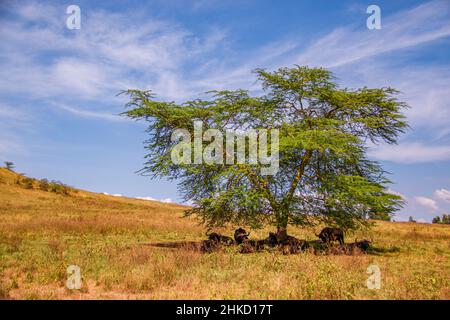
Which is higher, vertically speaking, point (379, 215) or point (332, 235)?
point (379, 215)

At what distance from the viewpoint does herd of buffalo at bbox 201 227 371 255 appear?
17.5 metres

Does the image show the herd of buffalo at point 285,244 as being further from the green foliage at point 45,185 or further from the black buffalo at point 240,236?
the green foliage at point 45,185

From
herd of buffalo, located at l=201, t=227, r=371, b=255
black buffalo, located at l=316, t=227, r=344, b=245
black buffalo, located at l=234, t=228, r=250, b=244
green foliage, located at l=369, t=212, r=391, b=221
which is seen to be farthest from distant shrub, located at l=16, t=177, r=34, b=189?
green foliage, located at l=369, t=212, r=391, b=221

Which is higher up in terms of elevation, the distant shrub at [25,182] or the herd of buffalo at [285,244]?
the distant shrub at [25,182]

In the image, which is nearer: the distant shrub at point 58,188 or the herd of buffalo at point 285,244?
the herd of buffalo at point 285,244

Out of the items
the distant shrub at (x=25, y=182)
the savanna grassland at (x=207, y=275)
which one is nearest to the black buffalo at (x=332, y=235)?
the savanna grassland at (x=207, y=275)

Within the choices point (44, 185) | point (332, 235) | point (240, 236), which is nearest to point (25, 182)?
point (44, 185)

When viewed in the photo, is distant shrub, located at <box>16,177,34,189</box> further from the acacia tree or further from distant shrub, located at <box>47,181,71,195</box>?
the acacia tree

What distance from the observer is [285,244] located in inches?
741

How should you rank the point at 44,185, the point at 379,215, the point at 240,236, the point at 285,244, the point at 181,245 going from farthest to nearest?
the point at 44,185 < the point at 181,245 < the point at 240,236 < the point at 285,244 < the point at 379,215

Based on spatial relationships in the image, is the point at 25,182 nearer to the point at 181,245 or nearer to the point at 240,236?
the point at 181,245

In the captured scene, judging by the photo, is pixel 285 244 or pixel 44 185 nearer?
pixel 285 244

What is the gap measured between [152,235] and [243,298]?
18275 millimetres

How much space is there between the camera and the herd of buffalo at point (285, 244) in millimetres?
17489
